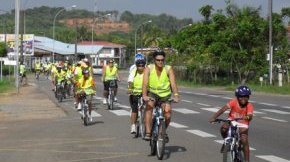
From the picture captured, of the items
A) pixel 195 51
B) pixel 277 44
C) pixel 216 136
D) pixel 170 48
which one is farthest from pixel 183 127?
pixel 170 48

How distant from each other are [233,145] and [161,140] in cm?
233

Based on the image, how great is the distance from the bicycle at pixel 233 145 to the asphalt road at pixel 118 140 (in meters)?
1.86

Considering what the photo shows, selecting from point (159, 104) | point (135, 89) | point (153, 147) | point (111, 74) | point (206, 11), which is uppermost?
point (206, 11)

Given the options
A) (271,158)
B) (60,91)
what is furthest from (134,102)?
(60,91)

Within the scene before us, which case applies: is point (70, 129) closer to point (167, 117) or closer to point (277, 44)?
point (167, 117)

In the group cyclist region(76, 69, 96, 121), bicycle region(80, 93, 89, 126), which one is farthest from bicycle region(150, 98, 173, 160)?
cyclist region(76, 69, 96, 121)

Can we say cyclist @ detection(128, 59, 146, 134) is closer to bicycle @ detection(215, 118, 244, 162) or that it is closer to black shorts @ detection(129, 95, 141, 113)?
black shorts @ detection(129, 95, 141, 113)

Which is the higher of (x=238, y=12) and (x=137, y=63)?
(x=238, y=12)

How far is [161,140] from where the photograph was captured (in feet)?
37.3

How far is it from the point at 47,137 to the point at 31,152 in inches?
103

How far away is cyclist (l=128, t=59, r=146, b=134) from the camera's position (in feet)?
48.7

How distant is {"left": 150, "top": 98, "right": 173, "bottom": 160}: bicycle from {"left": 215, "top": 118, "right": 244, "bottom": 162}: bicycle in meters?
2.14

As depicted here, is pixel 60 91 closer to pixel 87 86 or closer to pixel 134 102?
pixel 87 86

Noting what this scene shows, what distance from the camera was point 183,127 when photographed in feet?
56.7
